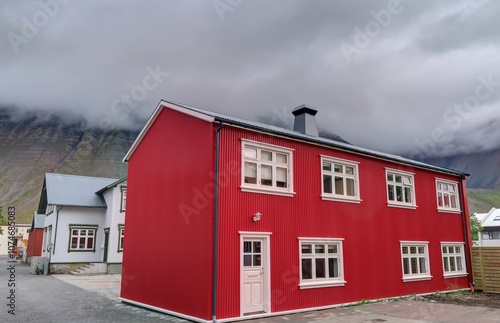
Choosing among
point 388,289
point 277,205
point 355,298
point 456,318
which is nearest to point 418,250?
point 388,289

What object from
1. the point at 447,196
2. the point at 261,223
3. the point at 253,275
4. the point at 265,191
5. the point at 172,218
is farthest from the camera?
the point at 447,196

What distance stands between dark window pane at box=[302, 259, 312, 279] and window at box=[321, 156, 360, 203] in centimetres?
233

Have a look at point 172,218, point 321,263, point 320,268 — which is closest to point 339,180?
point 321,263

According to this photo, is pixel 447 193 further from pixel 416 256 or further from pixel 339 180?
pixel 339 180

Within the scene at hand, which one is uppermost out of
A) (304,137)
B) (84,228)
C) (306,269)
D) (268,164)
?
(304,137)

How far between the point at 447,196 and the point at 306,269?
10683 mm

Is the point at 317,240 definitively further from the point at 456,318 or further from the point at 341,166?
the point at 456,318

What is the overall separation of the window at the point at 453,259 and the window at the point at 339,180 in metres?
6.52

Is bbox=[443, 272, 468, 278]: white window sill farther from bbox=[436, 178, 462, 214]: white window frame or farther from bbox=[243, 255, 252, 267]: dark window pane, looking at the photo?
bbox=[243, 255, 252, 267]: dark window pane

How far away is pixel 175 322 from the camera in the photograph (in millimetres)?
10656

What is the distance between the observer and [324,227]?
44.4 feet

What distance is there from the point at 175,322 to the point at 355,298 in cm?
661

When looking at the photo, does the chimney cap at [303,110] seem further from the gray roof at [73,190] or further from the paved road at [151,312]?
the gray roof at [73,190]

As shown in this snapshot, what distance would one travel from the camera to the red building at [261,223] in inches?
438
